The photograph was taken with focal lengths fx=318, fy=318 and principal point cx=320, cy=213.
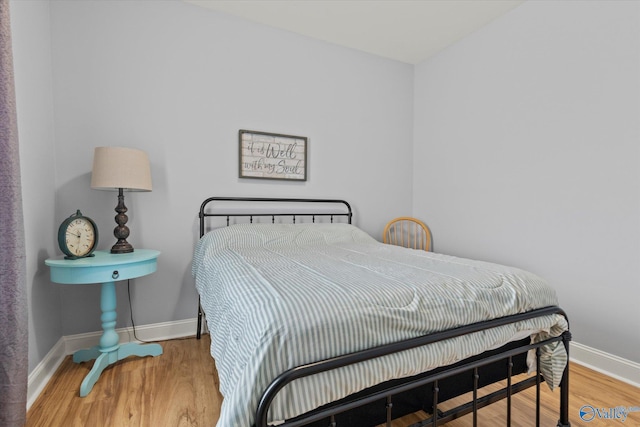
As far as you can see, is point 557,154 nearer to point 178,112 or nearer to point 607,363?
point 607,363

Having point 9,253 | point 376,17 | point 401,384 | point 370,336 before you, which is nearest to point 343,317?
point 370,336

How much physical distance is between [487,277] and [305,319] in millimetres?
844

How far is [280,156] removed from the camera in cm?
278

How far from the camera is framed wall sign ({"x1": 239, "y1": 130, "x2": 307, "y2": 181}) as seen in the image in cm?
265

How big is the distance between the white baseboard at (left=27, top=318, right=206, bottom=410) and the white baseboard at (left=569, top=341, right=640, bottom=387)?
105 inches

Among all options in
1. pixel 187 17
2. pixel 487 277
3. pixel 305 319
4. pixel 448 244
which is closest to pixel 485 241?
pixel 448 244

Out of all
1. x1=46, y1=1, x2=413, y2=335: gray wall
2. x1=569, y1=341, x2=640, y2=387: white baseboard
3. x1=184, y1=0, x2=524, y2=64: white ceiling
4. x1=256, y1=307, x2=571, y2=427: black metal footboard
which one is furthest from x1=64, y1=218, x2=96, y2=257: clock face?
x1=569, y1=341, x2=640, y2=387: white baseboard

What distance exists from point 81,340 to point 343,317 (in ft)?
7.18

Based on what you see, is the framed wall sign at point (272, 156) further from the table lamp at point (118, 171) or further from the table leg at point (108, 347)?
the table leg at point (108, 347)

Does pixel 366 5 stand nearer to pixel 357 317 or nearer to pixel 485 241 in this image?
pixel 485 241

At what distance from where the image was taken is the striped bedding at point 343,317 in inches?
33.5

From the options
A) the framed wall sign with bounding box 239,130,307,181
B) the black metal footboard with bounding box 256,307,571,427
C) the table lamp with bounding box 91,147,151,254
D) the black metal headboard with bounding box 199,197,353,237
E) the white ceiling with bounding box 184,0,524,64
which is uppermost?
the white ceiling with bounding box 184,0,524,64

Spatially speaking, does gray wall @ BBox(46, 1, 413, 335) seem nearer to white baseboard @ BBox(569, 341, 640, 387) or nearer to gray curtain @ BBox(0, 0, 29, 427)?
gray curtain @ BBox(0, 0, 29, 427)

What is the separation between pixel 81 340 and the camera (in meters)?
2.18
